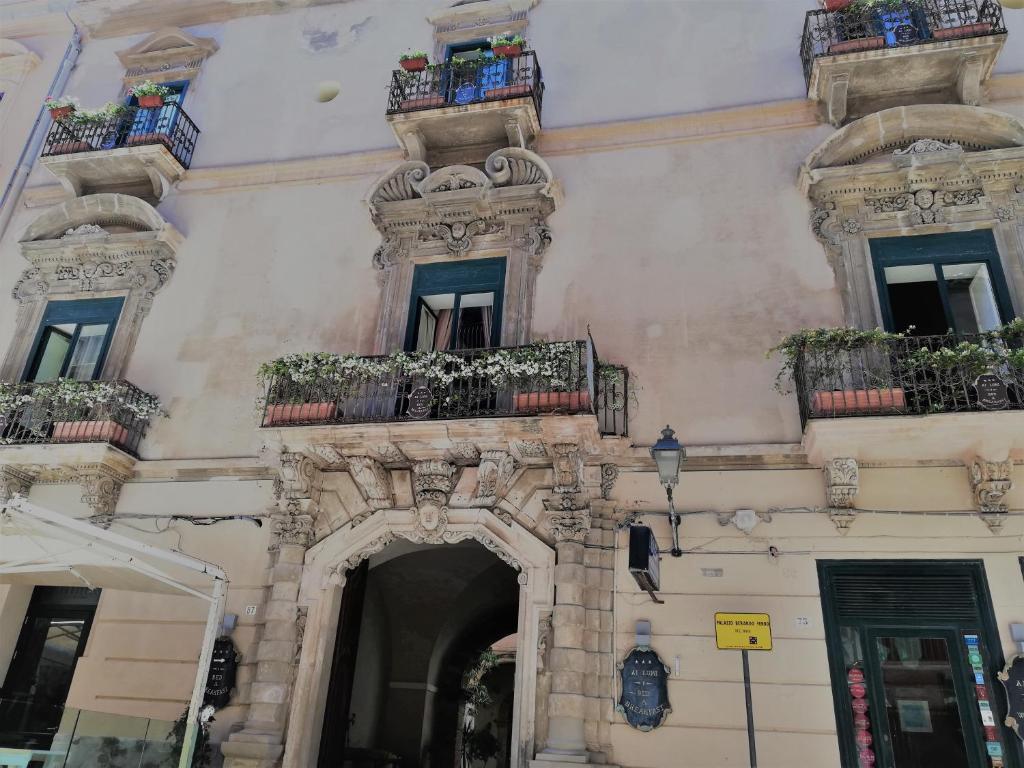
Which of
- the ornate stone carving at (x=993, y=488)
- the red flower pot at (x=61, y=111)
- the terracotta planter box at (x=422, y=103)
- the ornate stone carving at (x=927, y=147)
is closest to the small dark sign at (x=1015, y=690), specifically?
the ornate stone carving at (x=993, y=488)

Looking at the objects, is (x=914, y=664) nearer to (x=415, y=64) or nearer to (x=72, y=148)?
(x=415, y=64)

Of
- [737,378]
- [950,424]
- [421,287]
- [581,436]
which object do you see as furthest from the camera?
[421,287]

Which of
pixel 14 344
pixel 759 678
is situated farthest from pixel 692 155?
pixel 14 344

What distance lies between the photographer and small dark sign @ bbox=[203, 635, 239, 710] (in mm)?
8672

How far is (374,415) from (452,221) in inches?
127

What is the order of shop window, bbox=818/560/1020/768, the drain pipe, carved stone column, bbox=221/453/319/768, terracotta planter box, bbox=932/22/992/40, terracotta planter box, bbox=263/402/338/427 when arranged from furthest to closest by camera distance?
the drain pipe → terracotta planter box, bbox=932/22/992/40 → terracotta planter box, bbox=263/402/338/427 → carved stone column, bbox=221/453/319/768 → shop window, bbox=818/560/1020/768

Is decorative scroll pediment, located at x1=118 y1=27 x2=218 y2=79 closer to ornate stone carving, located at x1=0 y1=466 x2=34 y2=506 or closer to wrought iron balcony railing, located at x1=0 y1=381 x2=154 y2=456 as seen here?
wrought iron balcony railing, located at x1=0 y1=381 x2=154 y2=456

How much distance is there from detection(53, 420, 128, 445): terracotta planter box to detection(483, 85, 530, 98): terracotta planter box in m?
6.82

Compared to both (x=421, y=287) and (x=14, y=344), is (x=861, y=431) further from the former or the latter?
(x=14, y=344)

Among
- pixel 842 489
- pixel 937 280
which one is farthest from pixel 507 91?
pixel 842 489

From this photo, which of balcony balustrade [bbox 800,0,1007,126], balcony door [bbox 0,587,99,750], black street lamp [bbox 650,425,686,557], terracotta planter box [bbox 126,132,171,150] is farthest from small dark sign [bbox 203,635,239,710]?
balcony balustrade [bbox 800,0,1007,126]

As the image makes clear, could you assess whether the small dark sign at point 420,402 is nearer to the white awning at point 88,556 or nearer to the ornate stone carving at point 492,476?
→ the ornate stone carving at point 492,476

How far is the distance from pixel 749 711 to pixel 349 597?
4786 millimetres

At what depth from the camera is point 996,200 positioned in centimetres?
942
